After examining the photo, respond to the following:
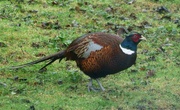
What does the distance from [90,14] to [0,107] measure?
19.2ft

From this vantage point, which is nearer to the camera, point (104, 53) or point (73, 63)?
point (104, 53)

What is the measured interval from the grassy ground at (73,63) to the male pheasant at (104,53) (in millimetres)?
383

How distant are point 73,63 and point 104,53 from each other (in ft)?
5.94

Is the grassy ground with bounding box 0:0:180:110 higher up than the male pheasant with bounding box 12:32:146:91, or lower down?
lower down

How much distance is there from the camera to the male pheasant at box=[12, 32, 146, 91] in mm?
8227

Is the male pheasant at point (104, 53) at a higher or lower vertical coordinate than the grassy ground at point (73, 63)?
higher

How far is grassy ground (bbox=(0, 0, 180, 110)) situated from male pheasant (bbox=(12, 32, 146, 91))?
383mm

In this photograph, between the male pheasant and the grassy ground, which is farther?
the male pheasant

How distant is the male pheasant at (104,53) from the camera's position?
8227mm

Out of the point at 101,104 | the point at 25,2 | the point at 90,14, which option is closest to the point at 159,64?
the point at 101,104

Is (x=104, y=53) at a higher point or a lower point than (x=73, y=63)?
higher

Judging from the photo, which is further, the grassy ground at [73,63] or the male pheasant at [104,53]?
the male pheasant at [104,53]

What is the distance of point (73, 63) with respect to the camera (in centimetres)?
996

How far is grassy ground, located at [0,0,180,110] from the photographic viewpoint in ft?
26.3
